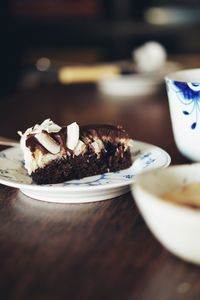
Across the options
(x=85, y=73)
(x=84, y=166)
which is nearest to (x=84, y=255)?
(x=84, y=166)

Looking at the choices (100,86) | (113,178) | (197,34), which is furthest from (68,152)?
(197,34)

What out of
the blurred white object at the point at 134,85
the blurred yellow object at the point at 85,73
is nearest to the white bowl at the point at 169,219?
the blurred white object at the point at 134,85

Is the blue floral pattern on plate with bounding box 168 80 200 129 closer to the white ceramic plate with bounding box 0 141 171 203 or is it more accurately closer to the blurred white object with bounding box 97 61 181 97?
the white ceramic plate with bounding box 0 141 171 203

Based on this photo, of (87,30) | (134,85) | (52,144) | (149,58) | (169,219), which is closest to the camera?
(169,219)

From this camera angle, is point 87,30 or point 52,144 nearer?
point 52,144

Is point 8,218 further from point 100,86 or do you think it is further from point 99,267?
point 100,86

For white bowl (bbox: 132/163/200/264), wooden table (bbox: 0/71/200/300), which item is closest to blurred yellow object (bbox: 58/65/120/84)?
wooden table (bbox: 0/71/200/300)

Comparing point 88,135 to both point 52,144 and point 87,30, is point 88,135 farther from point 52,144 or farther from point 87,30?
point 87,30
